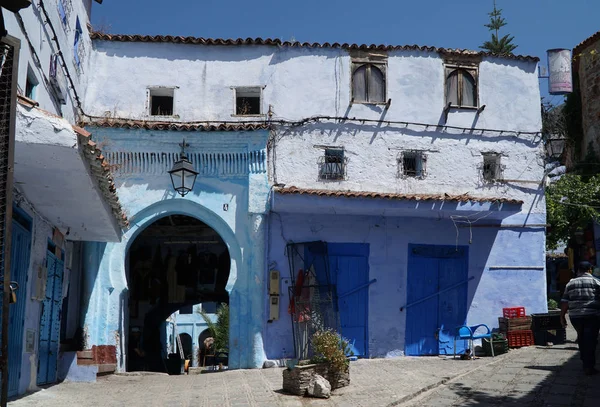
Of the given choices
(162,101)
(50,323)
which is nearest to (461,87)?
(162,101)

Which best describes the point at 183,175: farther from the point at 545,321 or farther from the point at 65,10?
the point at 545,321

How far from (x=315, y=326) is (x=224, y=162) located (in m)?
4.14

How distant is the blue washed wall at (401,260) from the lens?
50.2ft

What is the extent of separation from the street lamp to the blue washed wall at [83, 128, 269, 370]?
63cm

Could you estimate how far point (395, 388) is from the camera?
10453 mm

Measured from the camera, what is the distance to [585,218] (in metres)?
19.2

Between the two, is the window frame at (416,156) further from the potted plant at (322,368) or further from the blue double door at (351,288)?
the potted plant at (322,368)

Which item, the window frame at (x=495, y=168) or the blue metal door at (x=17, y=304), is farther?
the window frame at (x=495, y=168)

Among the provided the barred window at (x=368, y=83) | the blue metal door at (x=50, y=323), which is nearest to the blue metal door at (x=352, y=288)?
the barred window at (x=368, y=83)

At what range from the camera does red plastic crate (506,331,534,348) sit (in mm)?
14977

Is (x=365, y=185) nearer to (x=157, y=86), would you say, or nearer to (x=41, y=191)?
(x=157, y=86)

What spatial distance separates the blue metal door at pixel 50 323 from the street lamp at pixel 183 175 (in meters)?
2.79

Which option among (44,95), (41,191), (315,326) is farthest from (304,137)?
(41,191)

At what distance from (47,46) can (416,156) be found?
346 inches
